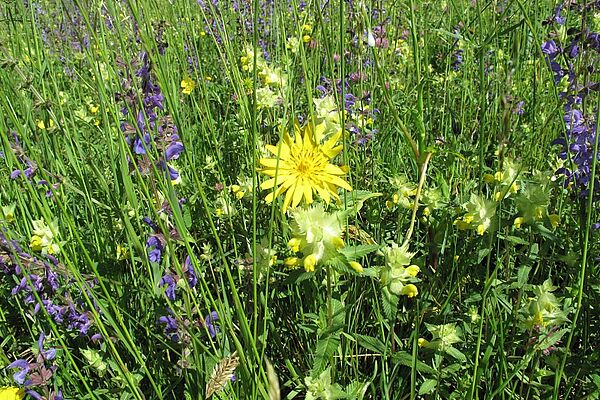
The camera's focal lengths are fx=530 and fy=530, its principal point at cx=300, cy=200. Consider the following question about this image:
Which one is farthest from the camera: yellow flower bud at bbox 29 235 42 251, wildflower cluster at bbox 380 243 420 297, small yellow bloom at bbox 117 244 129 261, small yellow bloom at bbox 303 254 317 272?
small yellow bloom at bbox 117 244 129 261

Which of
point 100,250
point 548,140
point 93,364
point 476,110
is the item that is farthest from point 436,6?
point 93,364

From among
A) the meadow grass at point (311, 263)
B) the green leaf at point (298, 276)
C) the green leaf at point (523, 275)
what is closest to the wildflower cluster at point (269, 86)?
the meadow grass at point (311, 263)

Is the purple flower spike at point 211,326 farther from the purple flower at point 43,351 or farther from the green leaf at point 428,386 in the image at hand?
the green leaf at point 428,386

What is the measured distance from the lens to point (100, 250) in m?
1.54

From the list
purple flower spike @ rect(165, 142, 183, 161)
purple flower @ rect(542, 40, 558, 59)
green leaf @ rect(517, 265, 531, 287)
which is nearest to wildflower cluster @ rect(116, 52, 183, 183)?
purple flower spike @ rect(165, 142, 183, 161)

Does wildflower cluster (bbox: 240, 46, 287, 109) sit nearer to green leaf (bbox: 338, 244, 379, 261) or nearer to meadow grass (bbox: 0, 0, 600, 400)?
meadow grass (bbox: 0, 0, 600, 400)

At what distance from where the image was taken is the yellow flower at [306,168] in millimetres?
1022

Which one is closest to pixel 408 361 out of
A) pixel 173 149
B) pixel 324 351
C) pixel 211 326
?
pixel 324 351

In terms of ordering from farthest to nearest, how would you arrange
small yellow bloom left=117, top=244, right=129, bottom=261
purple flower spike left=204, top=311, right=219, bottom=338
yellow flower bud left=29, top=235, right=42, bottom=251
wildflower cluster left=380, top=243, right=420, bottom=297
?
small yellow bloom left=117, top=244, right=129, bottom=261 → yellow flower bud left=29, top=235, right=42, bottom=251 → purple flower spike left=204, top=311, right=219, bottom=338 → wildflower cluster left=380, top=243, right=420, bottom=297

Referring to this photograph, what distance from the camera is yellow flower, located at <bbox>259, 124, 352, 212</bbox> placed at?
102 cm

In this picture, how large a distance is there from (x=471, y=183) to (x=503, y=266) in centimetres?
27

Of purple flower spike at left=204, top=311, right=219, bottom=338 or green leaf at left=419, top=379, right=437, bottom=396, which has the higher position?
purple flower spike at left=204, top=311, right=219, bottom=338

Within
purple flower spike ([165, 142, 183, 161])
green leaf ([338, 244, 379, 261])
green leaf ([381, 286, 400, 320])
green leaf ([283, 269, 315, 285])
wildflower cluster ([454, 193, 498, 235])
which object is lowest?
green leaf ([381, 286, 400, 320])

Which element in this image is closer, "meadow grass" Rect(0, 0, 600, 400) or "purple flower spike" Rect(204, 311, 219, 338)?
"meadow grass" Rect(0, 0, 600, 400)
